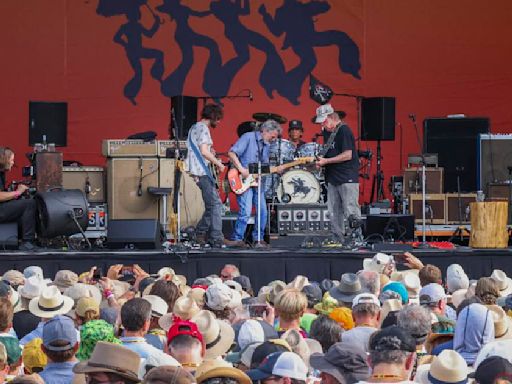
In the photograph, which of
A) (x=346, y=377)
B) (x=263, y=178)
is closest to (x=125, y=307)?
(x=346, y=377)

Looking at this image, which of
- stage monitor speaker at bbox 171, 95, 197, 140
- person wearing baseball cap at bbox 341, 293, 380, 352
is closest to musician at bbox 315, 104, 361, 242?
stage monitor speaker at bbox 171, 95, 197, 140

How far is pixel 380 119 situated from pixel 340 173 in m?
2.97

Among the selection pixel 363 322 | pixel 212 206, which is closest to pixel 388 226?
pixel 212 206

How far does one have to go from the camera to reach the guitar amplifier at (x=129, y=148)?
16.4 meters

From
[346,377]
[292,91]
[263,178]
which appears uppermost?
[292,91]

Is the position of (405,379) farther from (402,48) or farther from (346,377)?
(402,48)

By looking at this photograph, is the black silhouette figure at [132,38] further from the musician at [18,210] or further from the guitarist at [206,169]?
the musician at [18,210]

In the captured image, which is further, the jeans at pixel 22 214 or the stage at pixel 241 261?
the jeans at pixel 22 214

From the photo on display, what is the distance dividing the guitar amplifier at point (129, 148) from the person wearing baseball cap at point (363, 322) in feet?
28.6

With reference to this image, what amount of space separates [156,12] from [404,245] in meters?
6.30

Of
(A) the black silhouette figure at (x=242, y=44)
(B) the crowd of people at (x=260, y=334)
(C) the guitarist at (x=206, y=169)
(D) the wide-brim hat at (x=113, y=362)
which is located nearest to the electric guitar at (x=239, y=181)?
(C) the guitarist at (x=206, y=169)

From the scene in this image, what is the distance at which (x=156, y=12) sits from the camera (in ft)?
61.4

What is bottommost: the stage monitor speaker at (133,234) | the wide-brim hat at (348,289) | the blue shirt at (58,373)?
the blue shirt at (58,373)

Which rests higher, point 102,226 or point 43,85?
point 43,85
